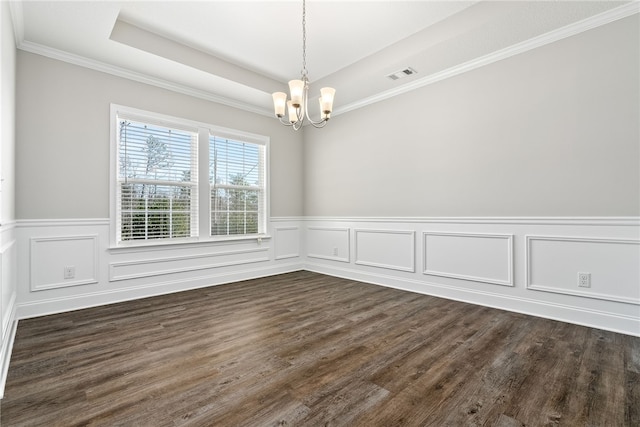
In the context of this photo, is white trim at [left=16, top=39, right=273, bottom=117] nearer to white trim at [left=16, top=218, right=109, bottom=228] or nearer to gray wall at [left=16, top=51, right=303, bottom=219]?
gray wall at [left=16, top=51, right=303, bottom=219]

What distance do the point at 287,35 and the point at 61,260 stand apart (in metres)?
3.33

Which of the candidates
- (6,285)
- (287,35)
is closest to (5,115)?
(6,285)

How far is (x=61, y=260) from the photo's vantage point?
3189 millimetres

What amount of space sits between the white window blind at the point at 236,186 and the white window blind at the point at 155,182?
0.30 metres

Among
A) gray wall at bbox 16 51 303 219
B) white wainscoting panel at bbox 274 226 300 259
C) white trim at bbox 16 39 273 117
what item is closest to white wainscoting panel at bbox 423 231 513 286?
white wainscoting panel at bbox 274 226 300 259

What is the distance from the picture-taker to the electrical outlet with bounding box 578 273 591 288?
108 inches

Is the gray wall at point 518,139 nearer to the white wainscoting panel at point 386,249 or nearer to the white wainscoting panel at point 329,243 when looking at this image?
the white wainscoting panel at point 386,249

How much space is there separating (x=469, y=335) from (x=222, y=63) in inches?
156

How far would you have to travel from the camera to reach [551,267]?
9.65 ft

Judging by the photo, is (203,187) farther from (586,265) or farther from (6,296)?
(586,265)

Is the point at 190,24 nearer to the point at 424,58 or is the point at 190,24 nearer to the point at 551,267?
the point at 424,58

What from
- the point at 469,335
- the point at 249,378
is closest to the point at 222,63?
the point at 249,378

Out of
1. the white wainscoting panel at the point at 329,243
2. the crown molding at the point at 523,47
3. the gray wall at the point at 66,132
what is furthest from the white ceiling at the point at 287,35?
the white wainscoting panel at the point at 329,243

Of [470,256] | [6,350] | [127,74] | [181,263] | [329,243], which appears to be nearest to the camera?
[6,350]
